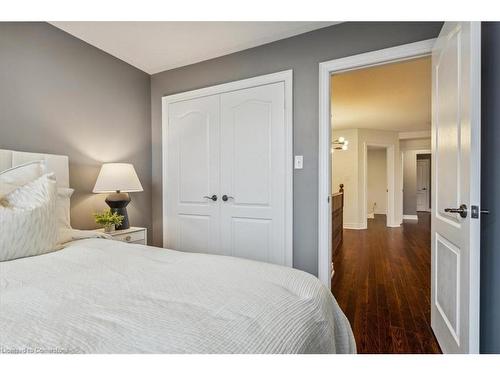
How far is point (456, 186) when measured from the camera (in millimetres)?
1392

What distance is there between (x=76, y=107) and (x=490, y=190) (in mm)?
2975

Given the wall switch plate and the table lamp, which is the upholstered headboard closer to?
the table lamp

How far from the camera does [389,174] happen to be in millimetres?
6543

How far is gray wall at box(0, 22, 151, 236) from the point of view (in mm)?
1944

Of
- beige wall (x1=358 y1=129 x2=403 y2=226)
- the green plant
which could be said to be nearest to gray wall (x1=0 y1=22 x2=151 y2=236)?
the green plant

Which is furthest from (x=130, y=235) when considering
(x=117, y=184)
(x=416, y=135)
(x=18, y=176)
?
(x=416, y=135)

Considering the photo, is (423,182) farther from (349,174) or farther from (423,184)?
(349,174)

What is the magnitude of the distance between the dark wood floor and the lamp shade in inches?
84.3

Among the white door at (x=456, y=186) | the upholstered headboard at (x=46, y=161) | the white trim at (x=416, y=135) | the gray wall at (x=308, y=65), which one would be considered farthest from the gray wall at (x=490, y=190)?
the white trim at (x=416, y=135)

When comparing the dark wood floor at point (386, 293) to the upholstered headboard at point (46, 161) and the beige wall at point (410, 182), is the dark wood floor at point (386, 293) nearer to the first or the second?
the upholstered headboard at point (46, 161)

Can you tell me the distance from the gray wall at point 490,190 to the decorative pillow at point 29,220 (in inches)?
85.4

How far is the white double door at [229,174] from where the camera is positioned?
94.1 inches
